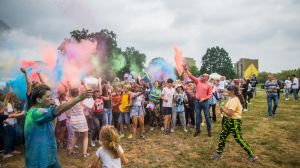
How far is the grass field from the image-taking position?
6.50 metres

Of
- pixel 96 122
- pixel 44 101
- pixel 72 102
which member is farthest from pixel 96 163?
pixel 96 122

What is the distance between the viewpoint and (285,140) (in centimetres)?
855

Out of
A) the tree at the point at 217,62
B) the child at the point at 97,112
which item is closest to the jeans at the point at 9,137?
the child at the point at 97,112

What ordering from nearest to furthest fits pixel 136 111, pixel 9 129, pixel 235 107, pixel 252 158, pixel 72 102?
1. pixel 72 102
2. pixel 235 107
3. pixel 252 158
4. pixel 9 129
5. pixel 136 111

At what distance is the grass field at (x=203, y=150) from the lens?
6500 millimetres

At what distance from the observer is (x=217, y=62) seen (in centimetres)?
8325

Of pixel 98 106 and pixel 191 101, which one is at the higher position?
pixel 98 106

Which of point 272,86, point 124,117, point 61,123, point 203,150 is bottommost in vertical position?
point 203,150

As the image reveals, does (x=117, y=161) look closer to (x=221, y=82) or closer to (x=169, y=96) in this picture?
(x=169, y=96)

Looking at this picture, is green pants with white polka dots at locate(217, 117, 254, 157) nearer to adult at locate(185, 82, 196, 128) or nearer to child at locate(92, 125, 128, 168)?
child at locate(92, 125, 128, 168)

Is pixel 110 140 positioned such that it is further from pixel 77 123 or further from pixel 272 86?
pixel 272 86

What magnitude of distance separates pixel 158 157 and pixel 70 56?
7.38 metres

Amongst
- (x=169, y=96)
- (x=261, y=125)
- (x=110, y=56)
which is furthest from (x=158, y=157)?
(x=110, y=56)

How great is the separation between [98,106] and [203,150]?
393 centimetres
